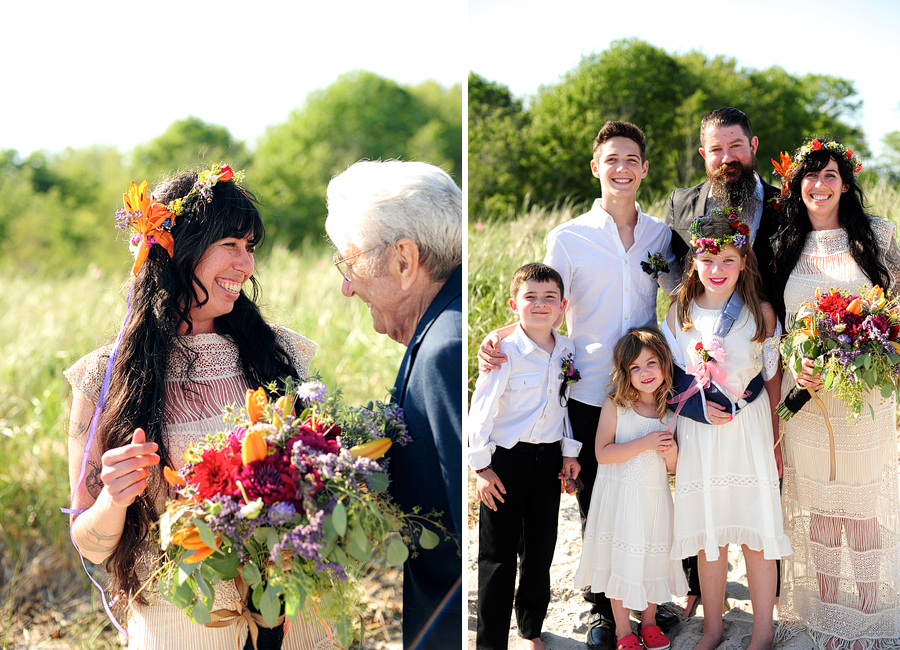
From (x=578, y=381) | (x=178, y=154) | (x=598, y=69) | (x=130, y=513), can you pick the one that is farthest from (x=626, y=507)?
(x=178, y=154)

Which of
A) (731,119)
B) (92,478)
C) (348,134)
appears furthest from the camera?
(348,134)

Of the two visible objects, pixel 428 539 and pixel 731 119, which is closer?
pixel 428 539

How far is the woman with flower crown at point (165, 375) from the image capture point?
8.17 feet

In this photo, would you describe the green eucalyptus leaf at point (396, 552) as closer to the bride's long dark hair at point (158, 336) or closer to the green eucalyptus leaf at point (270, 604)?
the green eucalyptus leaf at point (270, 604)

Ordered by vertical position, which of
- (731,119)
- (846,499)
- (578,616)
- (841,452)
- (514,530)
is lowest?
(578,616)

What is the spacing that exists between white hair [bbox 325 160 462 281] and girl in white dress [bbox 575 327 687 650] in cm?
128

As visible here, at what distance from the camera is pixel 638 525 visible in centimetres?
335

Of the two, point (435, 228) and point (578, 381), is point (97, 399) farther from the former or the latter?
point (578, 381)

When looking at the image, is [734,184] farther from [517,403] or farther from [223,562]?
[223,562]

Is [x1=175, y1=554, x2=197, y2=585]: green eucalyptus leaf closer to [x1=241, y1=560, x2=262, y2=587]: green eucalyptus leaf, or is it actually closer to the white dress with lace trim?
[x1=241, y1=560, x2=262, y2=587]: green eucalyptus leaf

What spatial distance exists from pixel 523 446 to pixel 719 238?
135 centimetres

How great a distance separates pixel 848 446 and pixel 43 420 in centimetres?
605

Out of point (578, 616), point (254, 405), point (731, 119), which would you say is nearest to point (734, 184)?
point (731, 119)

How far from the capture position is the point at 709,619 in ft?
11.3
